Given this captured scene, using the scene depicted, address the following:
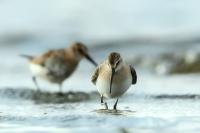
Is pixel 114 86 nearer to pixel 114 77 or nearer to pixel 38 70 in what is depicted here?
pixel 114 77

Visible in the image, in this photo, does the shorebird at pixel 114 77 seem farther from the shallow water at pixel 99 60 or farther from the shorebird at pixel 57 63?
the shorebird at pixel 57 63

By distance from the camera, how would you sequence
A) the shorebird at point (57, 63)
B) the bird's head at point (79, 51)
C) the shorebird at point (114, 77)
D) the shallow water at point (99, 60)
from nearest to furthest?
the shallow water at point (99, 60) < the shorebird at point (114, 77) < the shorebird at point (57, 63) < the bird's head at point (79, 51)

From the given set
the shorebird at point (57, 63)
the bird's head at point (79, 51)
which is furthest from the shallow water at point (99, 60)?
the bird's head at point (79, 51)

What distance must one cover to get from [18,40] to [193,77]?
6658 millimetres

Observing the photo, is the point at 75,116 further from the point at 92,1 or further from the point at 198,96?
the point at 92,1

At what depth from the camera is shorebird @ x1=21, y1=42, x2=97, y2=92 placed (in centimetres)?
1330

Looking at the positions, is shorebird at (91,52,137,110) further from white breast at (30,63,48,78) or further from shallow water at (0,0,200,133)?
white breast at (30,63,48,78)

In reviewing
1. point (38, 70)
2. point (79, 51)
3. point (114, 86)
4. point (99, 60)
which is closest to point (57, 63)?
point (38, 70)

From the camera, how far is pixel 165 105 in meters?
9.84

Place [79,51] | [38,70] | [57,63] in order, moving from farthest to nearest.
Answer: [79,51], [57,63], [38,70]

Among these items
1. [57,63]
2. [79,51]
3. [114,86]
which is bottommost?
[114,86]

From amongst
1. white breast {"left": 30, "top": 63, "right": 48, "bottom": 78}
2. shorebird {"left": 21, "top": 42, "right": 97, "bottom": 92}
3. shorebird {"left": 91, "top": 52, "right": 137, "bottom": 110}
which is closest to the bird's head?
shorebird {"left": 21, "top": 42, "right": 97, "bottom": 92}

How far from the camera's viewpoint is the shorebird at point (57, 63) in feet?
43.6

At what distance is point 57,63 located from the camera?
13.6 m
